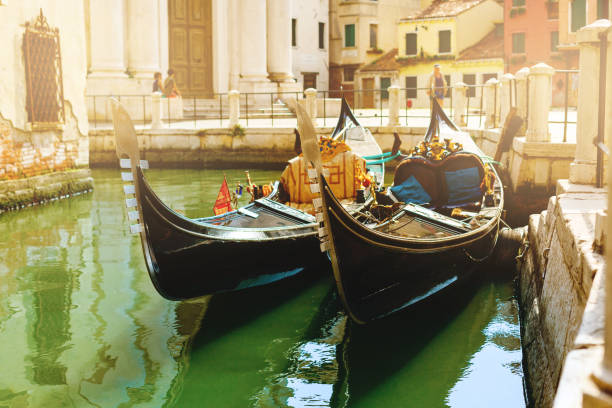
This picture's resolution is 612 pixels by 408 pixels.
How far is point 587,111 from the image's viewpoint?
4953 mm

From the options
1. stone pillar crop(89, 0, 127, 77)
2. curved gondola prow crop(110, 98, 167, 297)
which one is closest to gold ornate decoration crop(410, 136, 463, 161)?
curved gondola prow crop(110, 98, 167, 297)

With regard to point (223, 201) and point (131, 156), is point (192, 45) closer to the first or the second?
point (223, 201)

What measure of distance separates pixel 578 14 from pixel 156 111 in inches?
498

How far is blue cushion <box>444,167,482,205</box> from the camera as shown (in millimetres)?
6512

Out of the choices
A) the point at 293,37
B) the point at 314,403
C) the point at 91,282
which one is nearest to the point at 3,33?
the point at 91,282

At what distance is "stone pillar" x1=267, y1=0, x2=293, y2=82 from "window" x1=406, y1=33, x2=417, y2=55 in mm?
9993

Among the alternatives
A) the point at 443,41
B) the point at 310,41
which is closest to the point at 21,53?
the point at 310,41

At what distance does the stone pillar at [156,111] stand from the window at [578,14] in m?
12.3

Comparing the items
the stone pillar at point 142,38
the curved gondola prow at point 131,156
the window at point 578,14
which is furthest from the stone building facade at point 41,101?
the window at point 578,14

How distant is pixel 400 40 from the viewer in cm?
2850

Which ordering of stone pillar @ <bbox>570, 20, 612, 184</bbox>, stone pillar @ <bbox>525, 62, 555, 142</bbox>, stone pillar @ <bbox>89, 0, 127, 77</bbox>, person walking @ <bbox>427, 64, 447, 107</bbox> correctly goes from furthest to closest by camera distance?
stone pillar @ <bbox>89, 0, 127, 77</bbox> → person walking @ <bbox>427, 64, 447, 107</bbox> → stone pillar @ <bbox>525, 62, 555, 142</bbox> → stone pillar @ <bbox>570, 20, 612, 184</bbox>

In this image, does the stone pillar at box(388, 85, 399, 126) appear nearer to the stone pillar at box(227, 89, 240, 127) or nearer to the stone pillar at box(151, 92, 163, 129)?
the stone pillar at box(227, 89, 240, 127)

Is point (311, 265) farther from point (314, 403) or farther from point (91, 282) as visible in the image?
point (314, 403)

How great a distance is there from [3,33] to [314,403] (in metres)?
6.18
